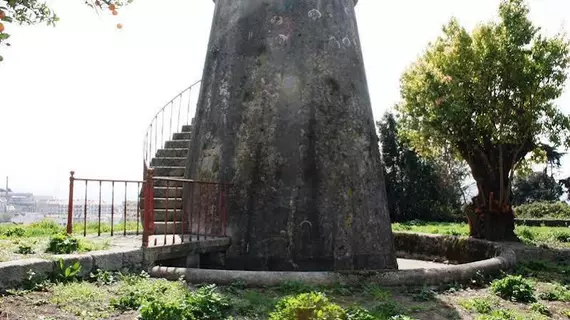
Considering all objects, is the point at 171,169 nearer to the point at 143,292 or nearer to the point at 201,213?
the point at 201,213

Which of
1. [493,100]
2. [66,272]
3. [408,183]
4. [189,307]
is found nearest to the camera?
[189,307]

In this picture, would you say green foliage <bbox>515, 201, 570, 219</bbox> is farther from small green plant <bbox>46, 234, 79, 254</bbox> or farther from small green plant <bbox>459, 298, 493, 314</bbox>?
small green plant <bbox>46, 234, 79, 254</bbox>

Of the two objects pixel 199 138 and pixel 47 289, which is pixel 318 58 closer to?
pixel 199 138

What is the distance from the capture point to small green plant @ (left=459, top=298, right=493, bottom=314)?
658cm

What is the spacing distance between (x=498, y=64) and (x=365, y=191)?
323 inches

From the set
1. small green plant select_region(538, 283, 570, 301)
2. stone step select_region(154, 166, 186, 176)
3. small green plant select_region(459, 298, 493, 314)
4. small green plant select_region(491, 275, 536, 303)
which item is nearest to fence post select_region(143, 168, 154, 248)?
stone step select_region(154, 166, 186, 176)

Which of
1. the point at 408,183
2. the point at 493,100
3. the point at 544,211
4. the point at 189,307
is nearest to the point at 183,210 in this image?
the point at 189,307

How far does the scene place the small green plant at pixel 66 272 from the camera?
5.99m

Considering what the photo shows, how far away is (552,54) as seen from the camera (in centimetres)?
1494

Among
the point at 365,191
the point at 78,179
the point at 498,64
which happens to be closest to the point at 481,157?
the point at 498,64

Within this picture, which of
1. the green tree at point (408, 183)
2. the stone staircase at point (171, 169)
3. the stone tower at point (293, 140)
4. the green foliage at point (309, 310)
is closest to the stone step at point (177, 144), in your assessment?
the stone staircase at point (171, 169)

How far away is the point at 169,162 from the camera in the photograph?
11586mm

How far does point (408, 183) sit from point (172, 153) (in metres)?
21.1

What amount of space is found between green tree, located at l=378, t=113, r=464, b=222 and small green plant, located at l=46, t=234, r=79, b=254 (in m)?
25.1
